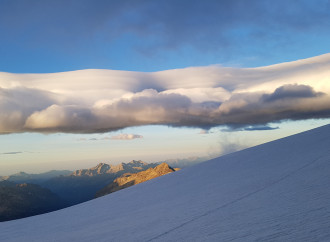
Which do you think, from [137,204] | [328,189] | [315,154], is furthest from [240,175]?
[328,189]

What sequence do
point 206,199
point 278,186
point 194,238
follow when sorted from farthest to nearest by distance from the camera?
point 206,199 → point 278,186 → point 194,238

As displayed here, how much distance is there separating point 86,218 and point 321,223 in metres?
10.6

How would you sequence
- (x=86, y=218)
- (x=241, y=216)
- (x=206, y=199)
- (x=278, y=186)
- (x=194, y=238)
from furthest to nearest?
(x=86, y=218), (x=206, y=199), (x=278, y=186), (x=241, y=216), (x=194, y=238)

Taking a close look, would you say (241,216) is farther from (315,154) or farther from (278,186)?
(315,154)

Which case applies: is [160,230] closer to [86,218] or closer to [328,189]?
[328,189]

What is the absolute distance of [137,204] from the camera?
534 inches

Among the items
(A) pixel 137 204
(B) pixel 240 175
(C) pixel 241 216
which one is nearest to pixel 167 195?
(A) pixel 137 204

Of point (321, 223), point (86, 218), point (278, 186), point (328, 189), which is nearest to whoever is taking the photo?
point (321, 223)

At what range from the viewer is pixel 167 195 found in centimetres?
1388

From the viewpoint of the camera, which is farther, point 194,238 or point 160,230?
point 160,230

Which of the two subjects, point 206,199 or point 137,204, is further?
point 137,204

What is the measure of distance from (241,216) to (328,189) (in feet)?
8.19

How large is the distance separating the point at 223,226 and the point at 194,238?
744 millimetres

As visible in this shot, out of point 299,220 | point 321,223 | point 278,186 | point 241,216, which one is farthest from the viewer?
point 278,186
